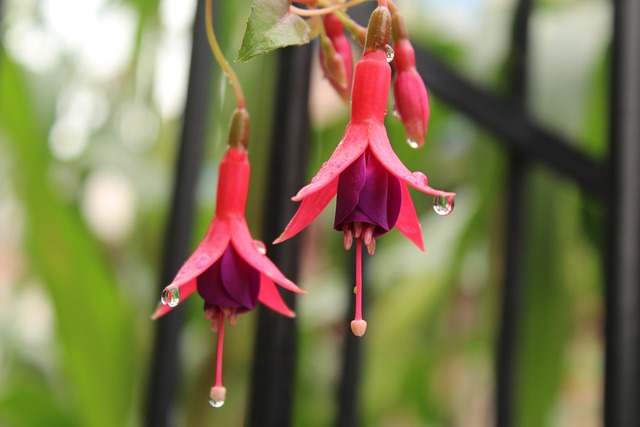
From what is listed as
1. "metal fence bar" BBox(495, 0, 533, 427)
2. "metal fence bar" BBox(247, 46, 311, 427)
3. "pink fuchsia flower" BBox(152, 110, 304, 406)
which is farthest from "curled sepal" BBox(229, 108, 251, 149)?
"metal fence bar" BBox(495, 0, 533, 427)

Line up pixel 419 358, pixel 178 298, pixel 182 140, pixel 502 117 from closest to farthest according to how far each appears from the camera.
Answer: pixel 178 298, pixel 182 140, pixel 502 117, pixel 419 358

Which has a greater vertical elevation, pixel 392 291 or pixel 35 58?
pixel 35 58

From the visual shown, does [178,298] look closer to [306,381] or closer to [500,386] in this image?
[500,386]

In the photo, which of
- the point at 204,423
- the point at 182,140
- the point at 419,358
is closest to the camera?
the point at 182,140

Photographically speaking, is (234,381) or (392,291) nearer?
(234,381)

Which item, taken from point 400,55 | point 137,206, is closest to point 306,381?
point 137,206

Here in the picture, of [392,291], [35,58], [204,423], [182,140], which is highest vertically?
[35,58]
